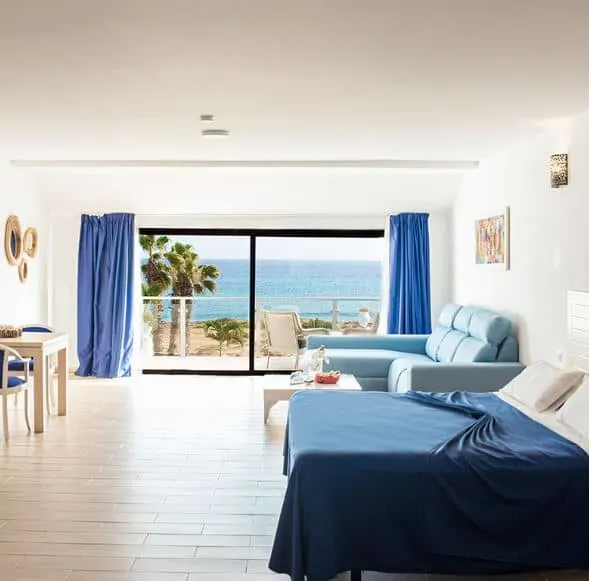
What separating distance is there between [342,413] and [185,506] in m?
1.02

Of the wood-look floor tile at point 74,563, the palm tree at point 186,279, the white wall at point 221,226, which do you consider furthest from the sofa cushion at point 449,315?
the wood-look floor tile at point 74,563

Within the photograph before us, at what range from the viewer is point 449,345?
679 cm

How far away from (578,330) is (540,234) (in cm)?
102

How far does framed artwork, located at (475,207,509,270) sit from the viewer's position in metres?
6.36

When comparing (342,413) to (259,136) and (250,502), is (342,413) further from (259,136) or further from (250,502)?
(259,136)

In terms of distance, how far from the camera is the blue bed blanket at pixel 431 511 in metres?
2.90

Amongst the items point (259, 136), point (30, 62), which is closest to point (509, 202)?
point (259, 136)

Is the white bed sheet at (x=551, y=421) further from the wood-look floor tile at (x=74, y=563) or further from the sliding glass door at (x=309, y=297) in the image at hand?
the sliding glass door at (x=309, y=297)

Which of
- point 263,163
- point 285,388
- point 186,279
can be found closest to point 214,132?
point 263,163

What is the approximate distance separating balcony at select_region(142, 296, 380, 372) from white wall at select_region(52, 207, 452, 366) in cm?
91

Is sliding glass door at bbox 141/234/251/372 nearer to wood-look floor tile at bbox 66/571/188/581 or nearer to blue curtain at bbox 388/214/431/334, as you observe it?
blue curtain at bbox 388/214/431/334

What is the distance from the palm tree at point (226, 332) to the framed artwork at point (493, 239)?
3562 millimetres

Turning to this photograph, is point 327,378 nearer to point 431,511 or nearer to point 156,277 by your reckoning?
point 431,511

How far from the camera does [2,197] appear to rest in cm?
700
